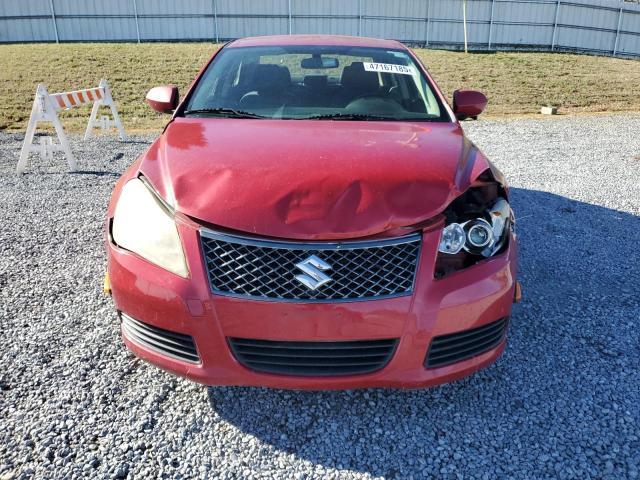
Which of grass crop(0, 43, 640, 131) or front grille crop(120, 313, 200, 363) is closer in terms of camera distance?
front grille crop(120, 313, 200, 363)

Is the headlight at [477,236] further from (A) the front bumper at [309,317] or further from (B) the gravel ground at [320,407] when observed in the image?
(B) the gravel ground at [320,407]

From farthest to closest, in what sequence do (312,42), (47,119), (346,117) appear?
(47,119), (312,42), (346,117)

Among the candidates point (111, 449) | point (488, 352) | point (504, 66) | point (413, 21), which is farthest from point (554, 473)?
point (413, 21)

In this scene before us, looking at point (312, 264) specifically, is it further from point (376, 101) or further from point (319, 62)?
point (319, 62)

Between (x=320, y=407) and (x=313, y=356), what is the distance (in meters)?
0.46

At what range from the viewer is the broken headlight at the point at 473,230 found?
220 cm

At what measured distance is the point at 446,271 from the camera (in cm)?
218

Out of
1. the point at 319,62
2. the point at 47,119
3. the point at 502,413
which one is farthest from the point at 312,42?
the point at 47,119

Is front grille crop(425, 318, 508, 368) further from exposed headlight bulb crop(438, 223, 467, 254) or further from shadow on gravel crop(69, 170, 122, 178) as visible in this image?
shadow on gravel crop(69, 170, 122, 178)

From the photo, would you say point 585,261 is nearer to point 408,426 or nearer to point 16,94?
point 408,426

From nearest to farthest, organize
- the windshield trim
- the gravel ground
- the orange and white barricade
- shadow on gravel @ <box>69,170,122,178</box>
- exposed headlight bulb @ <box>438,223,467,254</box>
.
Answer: the gravel ground, exposed headlight bulb @ <box>438,223,467,254</box>, the windshield trim, shadow on gravel @ <box>69,170,122,178</box>, the orange and white barricade

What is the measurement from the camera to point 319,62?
381cm

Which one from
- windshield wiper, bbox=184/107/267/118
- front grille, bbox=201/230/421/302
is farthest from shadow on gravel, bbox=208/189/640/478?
windshield wiper, bbox=184/107/267/118

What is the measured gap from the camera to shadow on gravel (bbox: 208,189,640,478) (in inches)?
82.7
